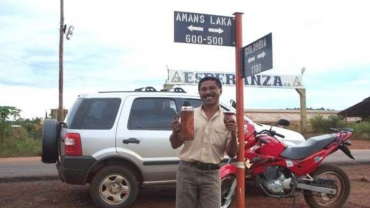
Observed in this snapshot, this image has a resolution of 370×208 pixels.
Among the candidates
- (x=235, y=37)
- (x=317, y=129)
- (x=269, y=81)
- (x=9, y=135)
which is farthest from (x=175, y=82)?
(x=235, y=37)

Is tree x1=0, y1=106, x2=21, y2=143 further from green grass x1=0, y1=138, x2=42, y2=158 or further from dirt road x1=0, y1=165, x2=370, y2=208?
dirt road x1=0, y1=165, x2=370, y2=208

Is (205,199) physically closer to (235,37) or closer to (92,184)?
(235,37)

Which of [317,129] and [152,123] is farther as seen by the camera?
[317,129]

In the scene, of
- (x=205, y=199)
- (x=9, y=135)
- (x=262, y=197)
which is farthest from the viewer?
(x=9, y=135)

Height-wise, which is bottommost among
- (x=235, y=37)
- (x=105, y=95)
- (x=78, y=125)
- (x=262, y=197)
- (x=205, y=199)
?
(x=262, y=197)

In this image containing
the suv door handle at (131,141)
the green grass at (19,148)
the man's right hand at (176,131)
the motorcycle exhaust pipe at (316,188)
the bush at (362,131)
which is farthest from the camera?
the bush at (362,131)

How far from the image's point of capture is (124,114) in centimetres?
668

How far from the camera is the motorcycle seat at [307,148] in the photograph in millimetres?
6215

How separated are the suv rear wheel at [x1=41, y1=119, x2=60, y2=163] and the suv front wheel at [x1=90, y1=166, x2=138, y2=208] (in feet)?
2.95

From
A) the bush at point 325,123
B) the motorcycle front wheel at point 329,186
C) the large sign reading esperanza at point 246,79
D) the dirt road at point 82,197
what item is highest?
the large sign reading esperanza at point 246,79

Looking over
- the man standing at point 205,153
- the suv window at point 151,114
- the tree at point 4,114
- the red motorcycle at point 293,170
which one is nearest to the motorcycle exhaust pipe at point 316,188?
the red motorcycle at point 293,170

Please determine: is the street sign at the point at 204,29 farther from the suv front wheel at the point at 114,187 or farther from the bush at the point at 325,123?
the bush at the point at 325,123

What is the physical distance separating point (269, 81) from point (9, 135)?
12.9 metres

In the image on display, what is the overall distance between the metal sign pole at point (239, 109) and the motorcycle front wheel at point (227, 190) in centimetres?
119
